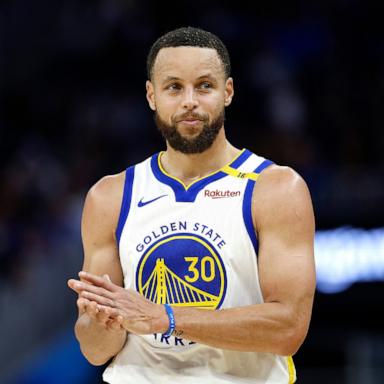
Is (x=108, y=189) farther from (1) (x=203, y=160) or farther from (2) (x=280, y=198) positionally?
(2) (x=280, y=198)

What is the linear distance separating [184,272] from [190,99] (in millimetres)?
980

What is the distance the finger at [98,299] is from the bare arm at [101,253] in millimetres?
464

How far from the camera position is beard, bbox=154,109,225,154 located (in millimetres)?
5482

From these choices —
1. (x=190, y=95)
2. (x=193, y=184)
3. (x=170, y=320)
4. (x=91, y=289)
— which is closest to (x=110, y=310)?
(x=91, y=289)

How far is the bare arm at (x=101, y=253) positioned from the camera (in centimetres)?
548

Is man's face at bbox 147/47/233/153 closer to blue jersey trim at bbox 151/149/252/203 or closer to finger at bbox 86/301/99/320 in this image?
blue jersey trim at bbox 151/149/252/203

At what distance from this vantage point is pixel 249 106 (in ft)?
45.4

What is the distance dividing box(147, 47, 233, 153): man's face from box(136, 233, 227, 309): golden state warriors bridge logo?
1.97 feet

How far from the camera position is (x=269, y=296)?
17.0 feet

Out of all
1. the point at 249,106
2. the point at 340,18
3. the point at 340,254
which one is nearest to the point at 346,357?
the point at 340,254

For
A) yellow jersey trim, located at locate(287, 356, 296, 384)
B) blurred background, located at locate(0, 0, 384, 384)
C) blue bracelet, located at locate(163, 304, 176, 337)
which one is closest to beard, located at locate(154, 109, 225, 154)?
blue bracelet, located at locate(163, 304, 176, 337)

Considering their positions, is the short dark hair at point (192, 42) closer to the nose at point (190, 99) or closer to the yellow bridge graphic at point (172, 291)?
the nose at point (190, 99)

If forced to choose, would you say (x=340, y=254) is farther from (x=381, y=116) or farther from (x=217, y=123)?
(x=217, y=123)

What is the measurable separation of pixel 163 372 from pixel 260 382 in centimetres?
55
